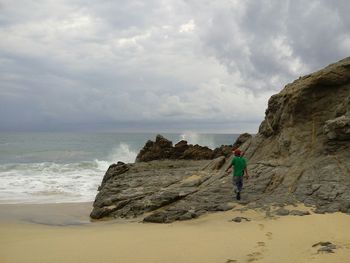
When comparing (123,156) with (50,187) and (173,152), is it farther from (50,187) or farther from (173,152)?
Result: (50,187)

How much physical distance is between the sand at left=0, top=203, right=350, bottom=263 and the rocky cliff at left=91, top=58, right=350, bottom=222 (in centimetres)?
96

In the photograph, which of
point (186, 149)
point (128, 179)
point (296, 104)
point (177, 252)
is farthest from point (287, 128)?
point (186, 149)

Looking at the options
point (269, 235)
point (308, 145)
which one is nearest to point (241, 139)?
point (308, 145)

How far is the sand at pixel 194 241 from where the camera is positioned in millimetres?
6973

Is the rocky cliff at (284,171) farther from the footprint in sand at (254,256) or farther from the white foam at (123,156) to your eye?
the white foam at (123,156)

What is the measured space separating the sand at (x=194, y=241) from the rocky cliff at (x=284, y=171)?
0.96 metres

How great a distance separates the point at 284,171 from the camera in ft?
39.9

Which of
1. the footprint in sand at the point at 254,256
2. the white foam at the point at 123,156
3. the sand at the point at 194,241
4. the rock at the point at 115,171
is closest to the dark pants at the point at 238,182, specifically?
the sand at the point at 194,241

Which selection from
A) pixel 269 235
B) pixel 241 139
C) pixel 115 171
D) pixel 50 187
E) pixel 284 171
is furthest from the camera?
pixel 241 139

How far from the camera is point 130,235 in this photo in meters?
8.77

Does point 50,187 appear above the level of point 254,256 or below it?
below

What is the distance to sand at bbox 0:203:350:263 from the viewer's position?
6973mm

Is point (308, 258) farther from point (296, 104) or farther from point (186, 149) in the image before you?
point (186, 149)

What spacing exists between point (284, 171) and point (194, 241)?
520 centimetres
